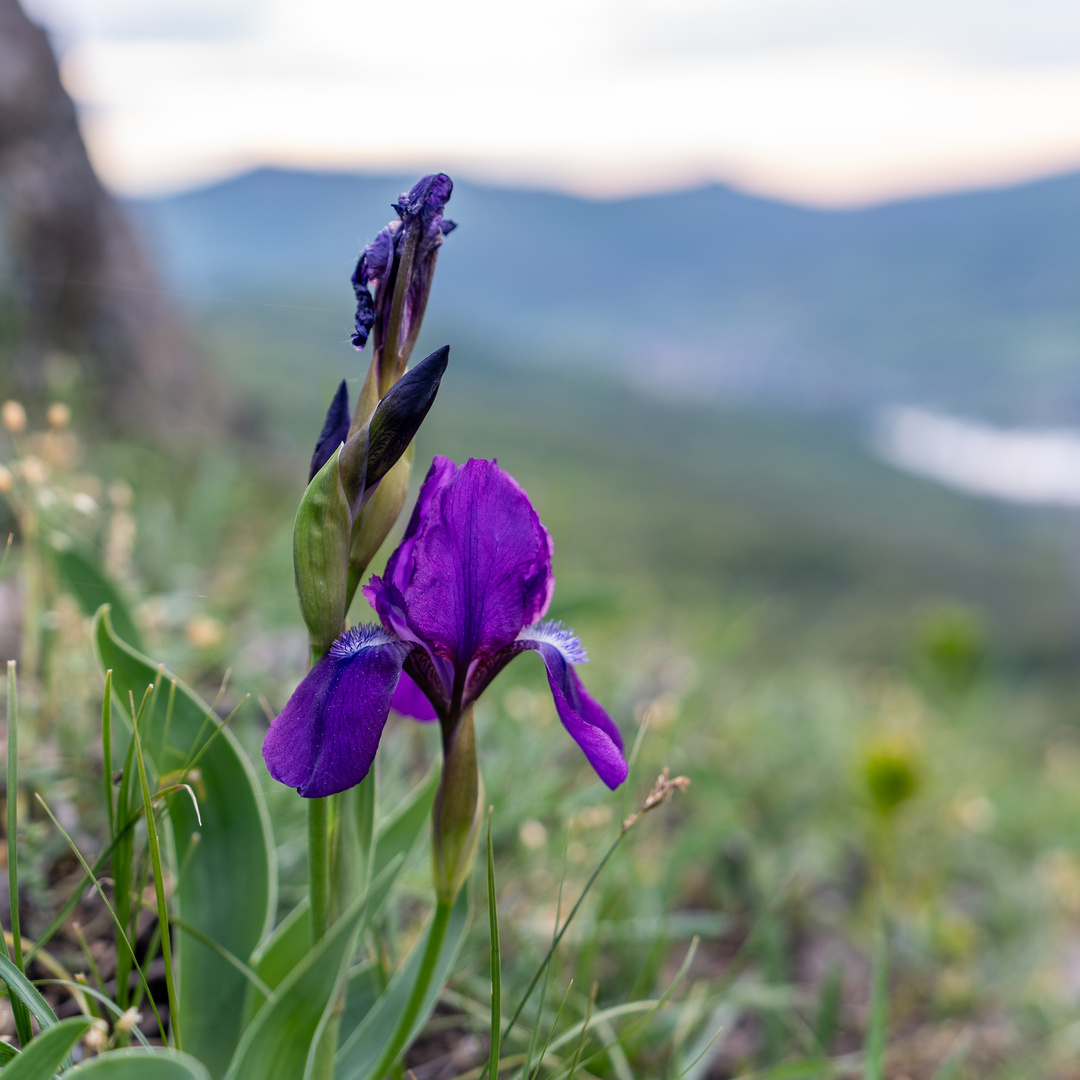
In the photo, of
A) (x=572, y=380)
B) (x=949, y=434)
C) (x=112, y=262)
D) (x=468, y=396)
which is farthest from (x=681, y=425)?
(x=112, y=262)

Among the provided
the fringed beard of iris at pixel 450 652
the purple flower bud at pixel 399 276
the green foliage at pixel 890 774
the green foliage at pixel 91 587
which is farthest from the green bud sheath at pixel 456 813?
the green foliage at pixel 890 774

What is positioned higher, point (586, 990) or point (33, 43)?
point (33, 43)

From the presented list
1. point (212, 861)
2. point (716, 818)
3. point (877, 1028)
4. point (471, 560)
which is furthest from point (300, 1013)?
point (716, 818)

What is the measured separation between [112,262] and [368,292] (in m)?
6.47

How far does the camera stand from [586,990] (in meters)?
2.20

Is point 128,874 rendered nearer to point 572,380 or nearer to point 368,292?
point 368,292

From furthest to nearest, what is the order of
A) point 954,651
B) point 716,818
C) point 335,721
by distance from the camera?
point 954,651
point 716,818
point 335,721

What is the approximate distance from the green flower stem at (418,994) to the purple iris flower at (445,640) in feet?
0.91

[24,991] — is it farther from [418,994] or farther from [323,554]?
[323,554]

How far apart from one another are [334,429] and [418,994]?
0.88 meters

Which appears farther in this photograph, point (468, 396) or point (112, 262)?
point (468, 396)

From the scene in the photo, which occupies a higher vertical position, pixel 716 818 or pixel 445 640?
pixel 445 640

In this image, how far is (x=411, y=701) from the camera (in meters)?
1.49

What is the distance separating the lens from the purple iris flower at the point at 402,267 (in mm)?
1253
